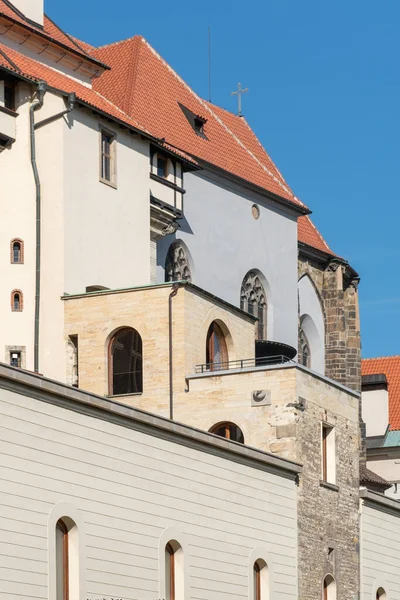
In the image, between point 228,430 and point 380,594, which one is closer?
point 228,430

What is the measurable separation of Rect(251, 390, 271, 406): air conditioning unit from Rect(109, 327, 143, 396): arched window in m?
3.61

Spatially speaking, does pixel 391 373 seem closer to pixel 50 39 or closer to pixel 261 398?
pixel 50 39

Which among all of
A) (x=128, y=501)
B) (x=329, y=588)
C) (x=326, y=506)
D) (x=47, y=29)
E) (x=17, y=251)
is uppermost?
(x=47, y=29)

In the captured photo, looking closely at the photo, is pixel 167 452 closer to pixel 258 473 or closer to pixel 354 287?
pixel 258 473

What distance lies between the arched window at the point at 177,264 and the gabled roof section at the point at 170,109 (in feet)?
11.5

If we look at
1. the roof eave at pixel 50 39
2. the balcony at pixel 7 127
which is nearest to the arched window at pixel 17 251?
the balcony at pixel 7 127

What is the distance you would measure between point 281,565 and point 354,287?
28.1 metres

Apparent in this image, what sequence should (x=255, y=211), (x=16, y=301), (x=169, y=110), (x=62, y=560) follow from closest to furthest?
(x=62, y=560), (x=16, y=301), (x=169, y=110), (x=255, y=211)

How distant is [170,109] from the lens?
53.7 meters

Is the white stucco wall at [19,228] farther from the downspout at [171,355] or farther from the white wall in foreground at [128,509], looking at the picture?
the white wall in foreground at [128,509]

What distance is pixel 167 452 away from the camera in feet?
105

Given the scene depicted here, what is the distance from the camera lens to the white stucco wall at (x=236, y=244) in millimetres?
50750

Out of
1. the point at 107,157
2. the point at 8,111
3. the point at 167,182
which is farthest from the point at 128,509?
the point at 167,182

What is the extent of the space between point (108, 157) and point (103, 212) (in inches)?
64.4
